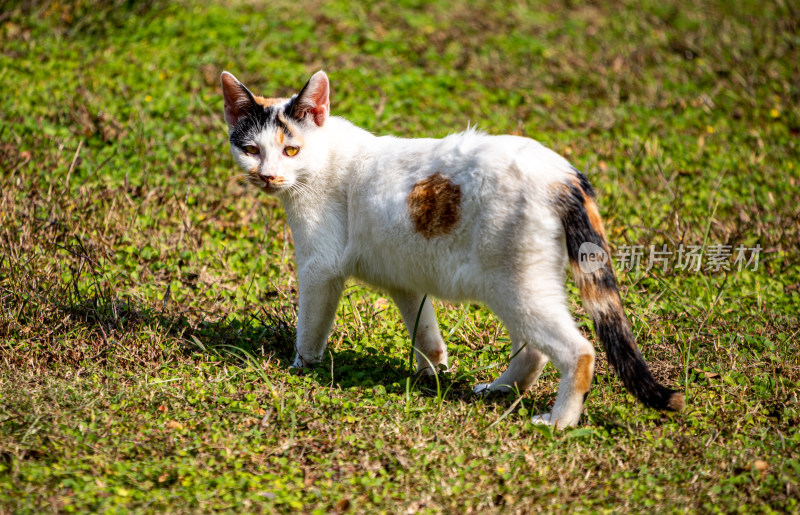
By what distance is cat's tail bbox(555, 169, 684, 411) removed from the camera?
3.50 m

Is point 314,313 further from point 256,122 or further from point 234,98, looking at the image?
point 234,98

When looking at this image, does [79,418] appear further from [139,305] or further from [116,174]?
[116,174]

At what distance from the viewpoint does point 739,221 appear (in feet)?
20.2

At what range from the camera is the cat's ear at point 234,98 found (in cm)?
421

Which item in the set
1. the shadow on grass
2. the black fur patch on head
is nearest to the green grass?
the shadow on grass

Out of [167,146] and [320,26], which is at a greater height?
[320,26]

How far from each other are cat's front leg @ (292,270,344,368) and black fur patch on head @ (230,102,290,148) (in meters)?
0.83

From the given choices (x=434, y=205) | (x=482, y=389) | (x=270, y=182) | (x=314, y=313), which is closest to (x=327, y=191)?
(x=270, y=182)

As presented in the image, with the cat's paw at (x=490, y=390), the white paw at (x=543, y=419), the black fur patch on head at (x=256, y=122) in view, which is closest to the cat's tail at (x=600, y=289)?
the white paw at (x=543, y=419)

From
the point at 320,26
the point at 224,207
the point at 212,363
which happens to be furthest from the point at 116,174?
the point at 320,26

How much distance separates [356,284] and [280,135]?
5.20 feet

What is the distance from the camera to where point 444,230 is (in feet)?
12.1

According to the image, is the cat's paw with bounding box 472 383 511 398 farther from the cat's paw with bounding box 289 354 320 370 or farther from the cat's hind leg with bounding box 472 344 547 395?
the cat's paw with bounding box 289 354 320 370

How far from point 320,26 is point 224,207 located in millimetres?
3739
